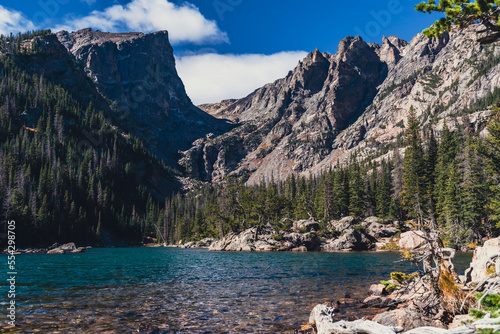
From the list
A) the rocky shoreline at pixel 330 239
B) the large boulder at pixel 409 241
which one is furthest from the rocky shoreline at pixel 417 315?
the rocky shoreline at pixel 330 239

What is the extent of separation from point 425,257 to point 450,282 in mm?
1465

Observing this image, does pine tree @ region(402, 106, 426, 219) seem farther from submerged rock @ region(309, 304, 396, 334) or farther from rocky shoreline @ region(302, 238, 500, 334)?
submerged rock @ region(309, 304, 396, 334)

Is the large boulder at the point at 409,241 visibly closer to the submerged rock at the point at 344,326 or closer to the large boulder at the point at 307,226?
the large boulder at the point at 307,226

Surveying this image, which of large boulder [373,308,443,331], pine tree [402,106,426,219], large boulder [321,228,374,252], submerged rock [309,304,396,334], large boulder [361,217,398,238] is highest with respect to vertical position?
pine tree [402,106,426,219]

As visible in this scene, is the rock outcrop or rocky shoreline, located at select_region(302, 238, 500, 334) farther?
the rock outcrop

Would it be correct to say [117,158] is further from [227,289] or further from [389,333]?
[389,333]

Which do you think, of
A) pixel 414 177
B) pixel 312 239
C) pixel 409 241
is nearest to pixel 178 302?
pixel 312 239

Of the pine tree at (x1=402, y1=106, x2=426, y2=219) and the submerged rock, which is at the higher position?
the pine tree at (x1=402, y1=106, x2=426, y2=219)

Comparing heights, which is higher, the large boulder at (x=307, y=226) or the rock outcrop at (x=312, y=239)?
the large boulder at (x=307, y=226)

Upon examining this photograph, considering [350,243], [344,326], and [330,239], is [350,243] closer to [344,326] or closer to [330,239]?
[330,239]

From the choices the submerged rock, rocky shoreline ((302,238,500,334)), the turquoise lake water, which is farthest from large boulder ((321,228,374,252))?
the submerged rock

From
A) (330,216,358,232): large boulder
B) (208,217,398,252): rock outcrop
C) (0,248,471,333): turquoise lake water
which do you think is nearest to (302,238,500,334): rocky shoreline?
(0,248,471,333): turquoise lake water

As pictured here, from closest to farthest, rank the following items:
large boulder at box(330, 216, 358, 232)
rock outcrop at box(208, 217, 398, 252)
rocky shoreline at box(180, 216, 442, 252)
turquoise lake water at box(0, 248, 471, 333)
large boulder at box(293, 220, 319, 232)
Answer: turquoise lake water at box(0, 248, 471, 333)
rocky shoreline at box(180, 216, 442, 252)
rock outcrop at box(208, 217, 398, 252)
large boulder at box(330, 216, 358, 232)
large boulder at box(293, 220, 319, 232)

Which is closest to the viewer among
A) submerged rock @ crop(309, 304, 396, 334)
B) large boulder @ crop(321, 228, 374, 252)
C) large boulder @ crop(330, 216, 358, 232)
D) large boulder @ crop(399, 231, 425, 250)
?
submerged rock @ crop(309, 304, 396, 334)
